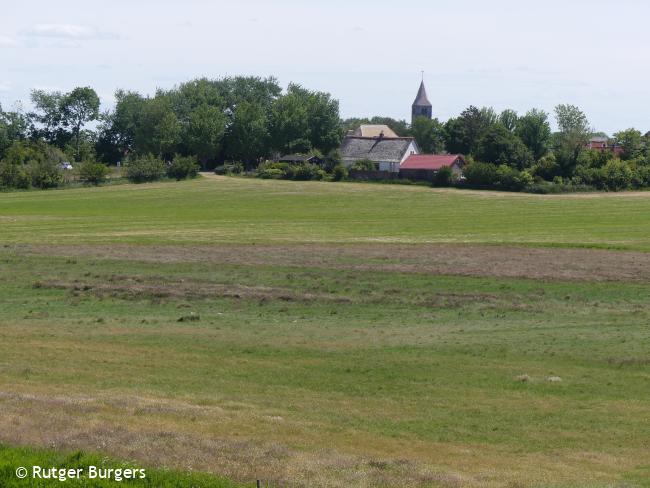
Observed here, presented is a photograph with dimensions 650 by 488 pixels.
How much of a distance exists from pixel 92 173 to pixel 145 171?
24.1 ft

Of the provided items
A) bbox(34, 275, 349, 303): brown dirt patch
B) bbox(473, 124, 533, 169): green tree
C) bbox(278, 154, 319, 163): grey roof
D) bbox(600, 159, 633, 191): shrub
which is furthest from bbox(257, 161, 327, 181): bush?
bbox(34, 275, 349, 303): brown dirt patch

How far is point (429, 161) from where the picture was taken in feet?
487

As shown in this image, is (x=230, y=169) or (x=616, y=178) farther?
(x=230, y=169)

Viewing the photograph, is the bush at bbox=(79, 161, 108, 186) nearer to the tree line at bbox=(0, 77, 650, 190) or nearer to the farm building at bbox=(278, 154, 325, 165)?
the tree line at bbox=(0, 77, 650, 190)

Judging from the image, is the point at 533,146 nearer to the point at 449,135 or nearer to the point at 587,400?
the point at 449,135

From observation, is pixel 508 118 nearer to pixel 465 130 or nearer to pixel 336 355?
pixel 465 130

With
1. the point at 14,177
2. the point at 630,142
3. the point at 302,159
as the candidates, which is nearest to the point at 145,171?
the point at 14,177

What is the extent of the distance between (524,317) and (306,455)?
2116 centimetres

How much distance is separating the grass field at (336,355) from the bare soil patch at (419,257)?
9.1 inches

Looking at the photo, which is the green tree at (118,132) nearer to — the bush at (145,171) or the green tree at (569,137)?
the bush at (145,171)

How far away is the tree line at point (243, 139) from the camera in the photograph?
13325 centimetres

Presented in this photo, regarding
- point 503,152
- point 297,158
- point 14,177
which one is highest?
point 503,152

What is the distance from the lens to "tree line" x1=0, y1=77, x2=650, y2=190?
133250mm

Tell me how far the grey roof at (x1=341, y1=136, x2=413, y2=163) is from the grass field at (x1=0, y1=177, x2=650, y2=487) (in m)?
86.9
